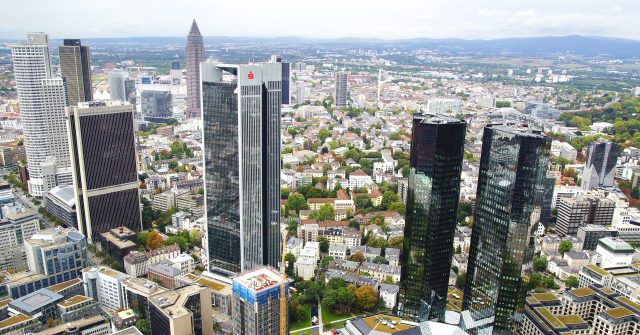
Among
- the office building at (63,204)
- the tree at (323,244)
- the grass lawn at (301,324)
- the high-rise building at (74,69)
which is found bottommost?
the grass lawn at (301,324)

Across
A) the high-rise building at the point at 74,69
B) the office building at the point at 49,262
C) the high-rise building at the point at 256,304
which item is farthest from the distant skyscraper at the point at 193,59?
the high-rise building at the point at 256,304

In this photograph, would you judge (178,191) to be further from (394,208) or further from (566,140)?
(566,140)

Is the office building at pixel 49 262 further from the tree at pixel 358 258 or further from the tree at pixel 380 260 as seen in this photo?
the tree at pixel 380 260

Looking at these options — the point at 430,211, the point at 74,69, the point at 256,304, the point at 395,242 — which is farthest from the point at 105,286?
the point at 74,69

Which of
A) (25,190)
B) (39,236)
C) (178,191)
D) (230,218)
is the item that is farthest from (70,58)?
(230,218)

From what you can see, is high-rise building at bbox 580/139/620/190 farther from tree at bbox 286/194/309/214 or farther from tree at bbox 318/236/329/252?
tree at bbox 286/194/309/214

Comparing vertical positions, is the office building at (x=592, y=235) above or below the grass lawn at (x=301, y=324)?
above
